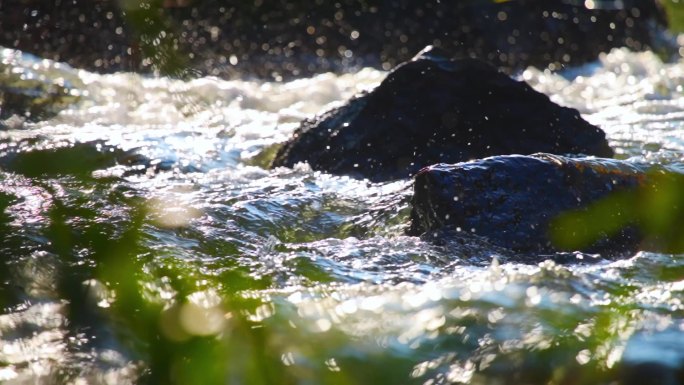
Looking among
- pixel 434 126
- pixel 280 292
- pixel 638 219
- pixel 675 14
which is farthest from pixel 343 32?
pixel 280 292

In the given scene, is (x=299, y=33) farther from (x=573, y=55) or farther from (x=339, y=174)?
(x=339, y=174)

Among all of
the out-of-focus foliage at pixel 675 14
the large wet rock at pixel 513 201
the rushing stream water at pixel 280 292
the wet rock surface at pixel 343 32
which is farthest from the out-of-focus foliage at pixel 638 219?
the out-of-focus foliage at pixel 675 14

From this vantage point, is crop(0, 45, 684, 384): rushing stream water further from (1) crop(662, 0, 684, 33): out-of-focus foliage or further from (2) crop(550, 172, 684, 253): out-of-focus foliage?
(1) crop(662, 0, 684, 33): out-of-focus foliage

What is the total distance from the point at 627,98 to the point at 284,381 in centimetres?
682

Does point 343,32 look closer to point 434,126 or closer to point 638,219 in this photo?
point 434,126

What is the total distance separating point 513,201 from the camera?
3539 millimetres

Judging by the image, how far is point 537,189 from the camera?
140 inches

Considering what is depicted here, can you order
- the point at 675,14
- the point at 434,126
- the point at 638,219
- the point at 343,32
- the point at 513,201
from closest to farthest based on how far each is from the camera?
the point at 513,201 < the point at 638,219 < the point at 434,126 < the point at 343,32 < the point at 675,14

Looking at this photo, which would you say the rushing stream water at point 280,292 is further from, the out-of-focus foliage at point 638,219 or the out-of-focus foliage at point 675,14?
the out-of-focus foliage at point 675,14

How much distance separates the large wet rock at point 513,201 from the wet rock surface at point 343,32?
20.1ft

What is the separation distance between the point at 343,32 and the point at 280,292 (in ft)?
28.0

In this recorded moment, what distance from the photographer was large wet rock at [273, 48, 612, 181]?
4938mm

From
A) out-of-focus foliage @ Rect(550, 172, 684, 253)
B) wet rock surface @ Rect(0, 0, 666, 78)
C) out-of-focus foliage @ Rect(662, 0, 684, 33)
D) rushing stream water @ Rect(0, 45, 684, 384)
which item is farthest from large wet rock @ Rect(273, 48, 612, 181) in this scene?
out-of-focus foliage @ Rect(662, 0, 684, 33)

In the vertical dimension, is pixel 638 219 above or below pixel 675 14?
above
